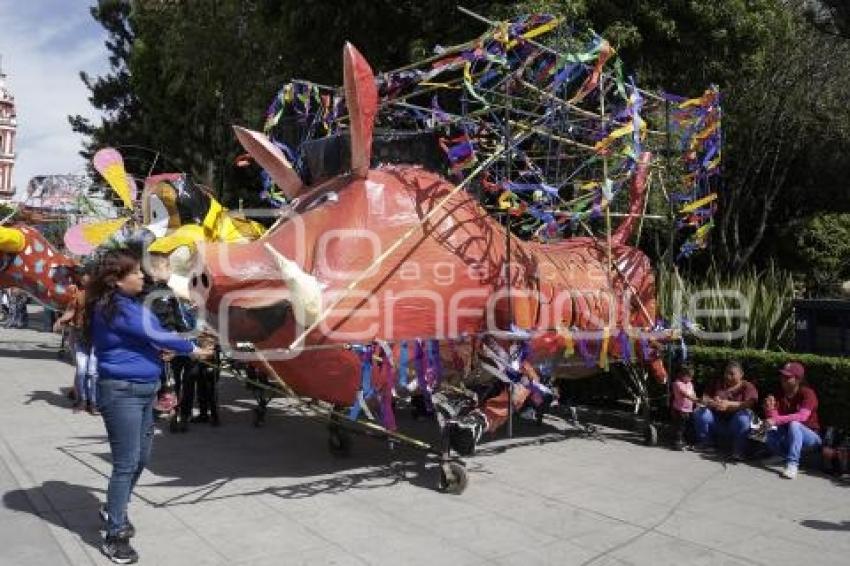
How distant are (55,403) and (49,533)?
5119 millimetres

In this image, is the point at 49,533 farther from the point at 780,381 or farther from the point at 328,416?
the point at 780,381

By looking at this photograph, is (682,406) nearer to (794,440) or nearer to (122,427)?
(794,440)

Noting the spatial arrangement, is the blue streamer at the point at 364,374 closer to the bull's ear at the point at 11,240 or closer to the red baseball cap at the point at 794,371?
the red baseball cap at the point at 794,371

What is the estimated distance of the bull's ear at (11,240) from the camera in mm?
12852

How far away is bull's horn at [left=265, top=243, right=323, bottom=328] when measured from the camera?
5.33m

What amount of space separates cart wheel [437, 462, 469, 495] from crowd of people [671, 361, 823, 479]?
115 inches

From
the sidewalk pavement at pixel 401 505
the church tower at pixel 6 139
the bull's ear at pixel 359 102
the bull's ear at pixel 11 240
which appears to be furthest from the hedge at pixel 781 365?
the church tower at pixel 6 139

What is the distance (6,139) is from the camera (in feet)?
253

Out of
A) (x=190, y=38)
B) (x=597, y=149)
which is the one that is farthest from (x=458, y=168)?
(x=190, y=38)

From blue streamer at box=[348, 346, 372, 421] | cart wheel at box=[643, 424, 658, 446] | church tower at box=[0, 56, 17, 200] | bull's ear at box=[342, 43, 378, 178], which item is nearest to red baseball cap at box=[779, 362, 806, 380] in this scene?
cart wheel at box=[643, 424, 658, 446]

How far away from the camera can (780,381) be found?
8.00 meters

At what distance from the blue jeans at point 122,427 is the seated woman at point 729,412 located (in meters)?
5.43

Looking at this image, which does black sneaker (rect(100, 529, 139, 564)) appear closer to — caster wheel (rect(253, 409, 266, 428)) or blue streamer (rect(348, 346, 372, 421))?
blue streamer (rect(348, 346, 372, 421))

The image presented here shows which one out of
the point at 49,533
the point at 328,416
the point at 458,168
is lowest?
the point at 49,533
